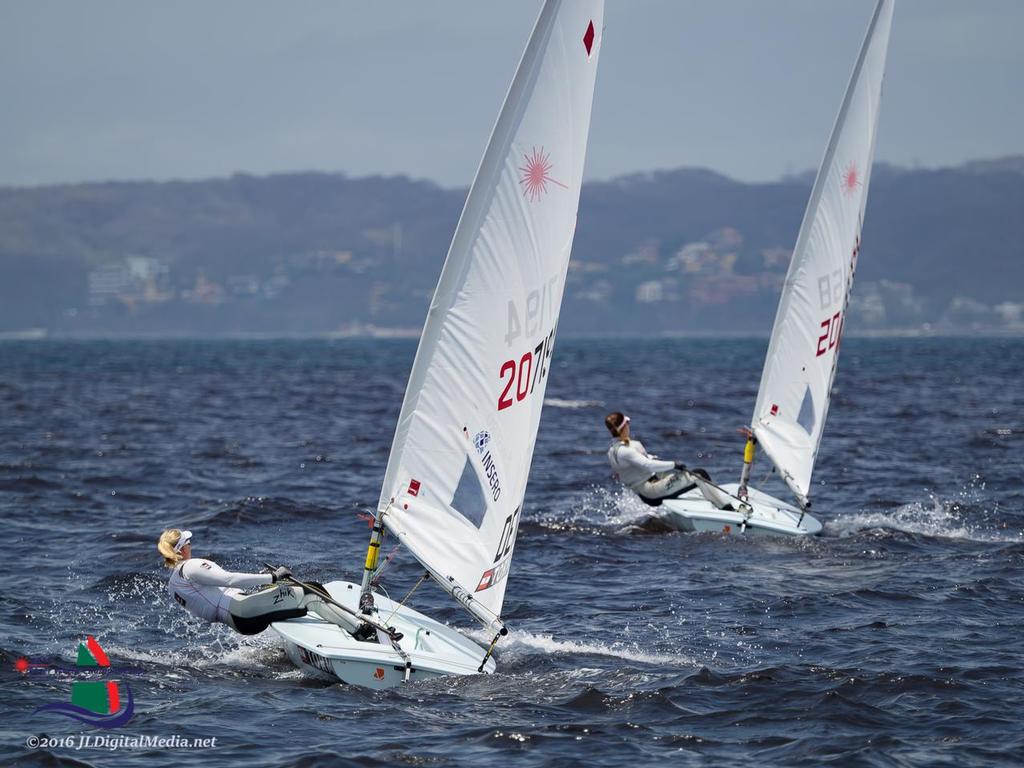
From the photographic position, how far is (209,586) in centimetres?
1081

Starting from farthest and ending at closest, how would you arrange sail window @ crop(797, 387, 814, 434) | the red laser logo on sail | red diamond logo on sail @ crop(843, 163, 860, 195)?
sail window @ crop(797, 387, 814, 434), red diamond logo on sail @ crop(843, 163, 860, 195), the red laser logo on sail

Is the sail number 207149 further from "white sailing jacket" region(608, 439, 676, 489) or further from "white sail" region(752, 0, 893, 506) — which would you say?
"white sail" region(752, 0, 893, 506)

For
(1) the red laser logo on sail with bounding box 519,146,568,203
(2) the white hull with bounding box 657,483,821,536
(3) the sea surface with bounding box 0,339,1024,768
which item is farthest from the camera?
(2) the white hull with bounding box 657,483,821,536

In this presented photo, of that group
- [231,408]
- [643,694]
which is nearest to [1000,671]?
[643,694]

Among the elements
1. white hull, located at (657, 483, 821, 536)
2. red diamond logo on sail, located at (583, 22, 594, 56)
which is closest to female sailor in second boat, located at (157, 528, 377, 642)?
red diamond logo on sail, located at (583, 22, 594, 56)

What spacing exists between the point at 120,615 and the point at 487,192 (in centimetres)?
631

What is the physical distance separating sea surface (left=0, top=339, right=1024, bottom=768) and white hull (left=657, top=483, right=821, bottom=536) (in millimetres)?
249

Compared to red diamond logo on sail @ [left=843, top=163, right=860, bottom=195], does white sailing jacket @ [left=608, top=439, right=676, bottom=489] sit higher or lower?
lower

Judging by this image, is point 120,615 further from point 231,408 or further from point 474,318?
point 231,408

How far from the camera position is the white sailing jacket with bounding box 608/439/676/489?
16.9 meters

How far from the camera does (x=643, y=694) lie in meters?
10.6

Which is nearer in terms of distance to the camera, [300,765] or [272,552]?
[300,765]

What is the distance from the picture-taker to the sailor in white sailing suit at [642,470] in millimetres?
16922

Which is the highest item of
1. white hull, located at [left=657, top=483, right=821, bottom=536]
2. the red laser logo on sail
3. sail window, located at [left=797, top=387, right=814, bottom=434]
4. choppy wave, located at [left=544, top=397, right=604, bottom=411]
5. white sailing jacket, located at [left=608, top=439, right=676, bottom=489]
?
the red laser logo on sail
